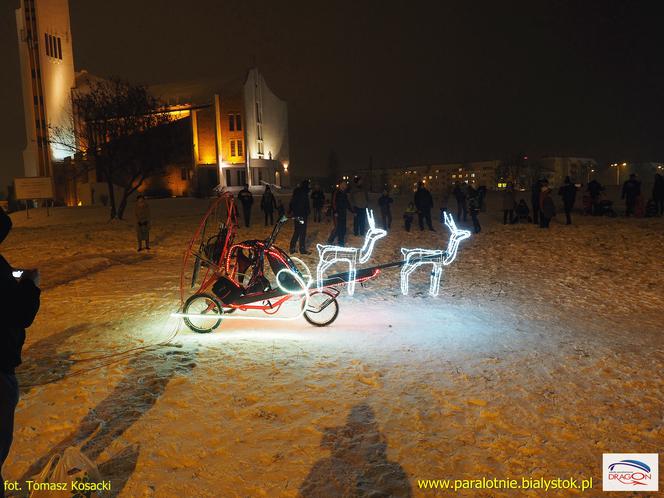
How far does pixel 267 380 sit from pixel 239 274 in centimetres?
235

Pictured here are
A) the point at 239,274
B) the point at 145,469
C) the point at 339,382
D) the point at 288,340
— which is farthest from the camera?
the point at 239,274

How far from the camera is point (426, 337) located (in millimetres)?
6734

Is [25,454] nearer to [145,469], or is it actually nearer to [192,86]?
[145,469]

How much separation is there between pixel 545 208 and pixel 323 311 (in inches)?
523

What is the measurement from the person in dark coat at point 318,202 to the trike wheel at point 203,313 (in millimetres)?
14497

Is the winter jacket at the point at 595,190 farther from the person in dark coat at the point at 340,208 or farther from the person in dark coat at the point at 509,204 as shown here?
the person in dark coat at the point at 340,208

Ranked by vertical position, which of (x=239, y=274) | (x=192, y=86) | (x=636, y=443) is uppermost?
(x=192, y=86)

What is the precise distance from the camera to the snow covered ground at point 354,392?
360 cm

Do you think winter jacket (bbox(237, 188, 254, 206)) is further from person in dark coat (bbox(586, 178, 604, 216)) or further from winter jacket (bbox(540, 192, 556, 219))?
person in dark coat (bbox(586, 178, 604, 216))

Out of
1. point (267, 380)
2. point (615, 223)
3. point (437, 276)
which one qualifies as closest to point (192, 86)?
point (615, 223)

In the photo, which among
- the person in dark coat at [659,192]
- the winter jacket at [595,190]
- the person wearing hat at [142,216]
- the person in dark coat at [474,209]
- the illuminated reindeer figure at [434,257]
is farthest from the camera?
the winter jacket at [595,190]

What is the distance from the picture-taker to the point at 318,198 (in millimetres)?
21641

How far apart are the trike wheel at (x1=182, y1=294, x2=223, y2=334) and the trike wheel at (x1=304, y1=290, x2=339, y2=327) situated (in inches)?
51.7

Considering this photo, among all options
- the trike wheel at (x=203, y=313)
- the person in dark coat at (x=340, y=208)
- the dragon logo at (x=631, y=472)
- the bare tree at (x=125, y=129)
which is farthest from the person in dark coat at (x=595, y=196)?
the bare tree at (x=125, y=129)
